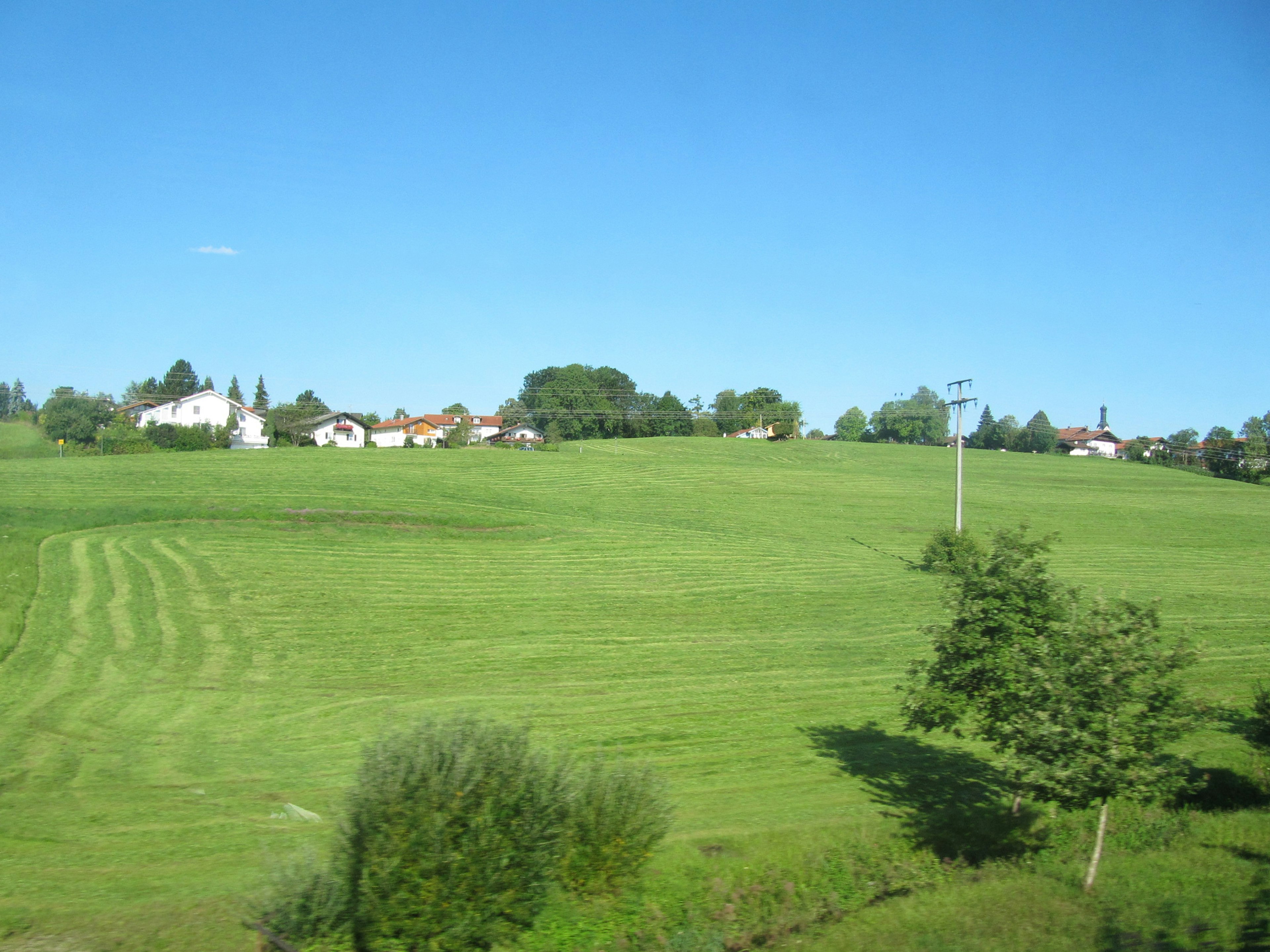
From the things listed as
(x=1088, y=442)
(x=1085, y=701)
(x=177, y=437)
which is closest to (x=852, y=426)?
(x=1088, y=442)

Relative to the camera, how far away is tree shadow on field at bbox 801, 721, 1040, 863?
1248 cm

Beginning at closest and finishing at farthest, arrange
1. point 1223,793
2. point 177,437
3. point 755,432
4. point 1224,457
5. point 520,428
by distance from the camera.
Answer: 1. point 1223,793
2. point 177,437
3. point 1224,457
4. point 520,428
5. point 755,432

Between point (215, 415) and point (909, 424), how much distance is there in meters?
85.8

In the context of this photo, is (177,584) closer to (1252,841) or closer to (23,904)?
(23,904)

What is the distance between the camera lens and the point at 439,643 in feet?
76.6

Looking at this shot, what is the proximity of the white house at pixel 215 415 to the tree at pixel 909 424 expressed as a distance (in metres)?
78.5

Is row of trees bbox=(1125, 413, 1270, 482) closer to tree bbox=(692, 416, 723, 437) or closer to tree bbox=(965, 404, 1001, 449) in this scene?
tree bbox=(965, 404, 1001, 449)

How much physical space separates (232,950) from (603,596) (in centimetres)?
2093

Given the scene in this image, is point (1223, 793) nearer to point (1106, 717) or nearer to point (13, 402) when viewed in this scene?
point (1106, 717)

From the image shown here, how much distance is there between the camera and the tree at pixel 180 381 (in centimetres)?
10700

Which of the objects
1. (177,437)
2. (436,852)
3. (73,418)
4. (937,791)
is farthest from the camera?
(177,437)

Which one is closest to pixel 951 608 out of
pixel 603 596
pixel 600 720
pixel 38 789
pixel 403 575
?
pixel 600 720

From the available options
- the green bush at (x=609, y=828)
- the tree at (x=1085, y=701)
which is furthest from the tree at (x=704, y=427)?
the green bush at (x=609, y=828)

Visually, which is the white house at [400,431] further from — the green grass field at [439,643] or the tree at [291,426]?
the green grass field at [439,643]
